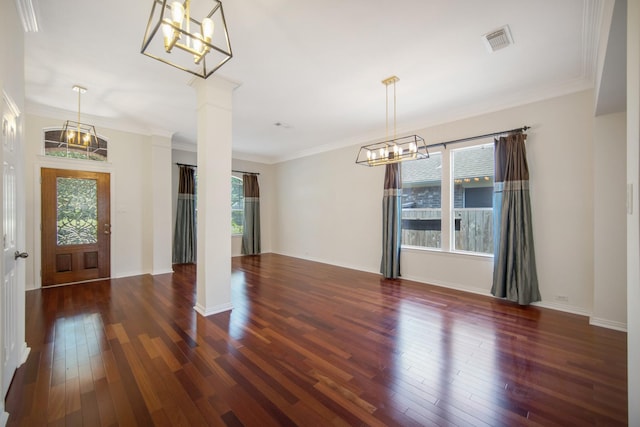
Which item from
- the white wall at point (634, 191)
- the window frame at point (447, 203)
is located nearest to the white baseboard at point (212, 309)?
the white wall at point (634, 191)

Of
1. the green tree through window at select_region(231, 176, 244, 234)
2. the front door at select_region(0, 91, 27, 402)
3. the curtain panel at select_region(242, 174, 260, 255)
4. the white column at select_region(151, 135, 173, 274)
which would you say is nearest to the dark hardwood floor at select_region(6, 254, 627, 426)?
the front door at select_region(0, 91, 27, 402)

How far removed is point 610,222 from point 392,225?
289 cm

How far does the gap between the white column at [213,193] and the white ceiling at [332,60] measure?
37 cm

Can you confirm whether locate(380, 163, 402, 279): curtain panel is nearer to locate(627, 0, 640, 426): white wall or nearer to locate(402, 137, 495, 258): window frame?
locate(402, 137, 495, 258): window frame

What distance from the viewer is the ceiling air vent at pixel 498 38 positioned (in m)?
2.46

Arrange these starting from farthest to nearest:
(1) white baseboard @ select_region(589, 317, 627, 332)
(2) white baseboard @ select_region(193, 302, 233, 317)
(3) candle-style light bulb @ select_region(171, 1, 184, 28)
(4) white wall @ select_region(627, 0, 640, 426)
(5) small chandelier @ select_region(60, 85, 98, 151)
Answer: (5) small chandelier @ select_region(60, 85, 98, 151)
(2) white baseboard @ select_region(193, 302, 233, 317)
(1) white baseboard @ select_region(589, 317, 627, 332)
(3) candle-style light bulb @ select_region(171, 1, 184, 28)
(4) white wall @ select_region(627, 0, 640, 426)

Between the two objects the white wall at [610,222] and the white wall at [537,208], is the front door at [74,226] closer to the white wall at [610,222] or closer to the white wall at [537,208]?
the white wall at [537,208]

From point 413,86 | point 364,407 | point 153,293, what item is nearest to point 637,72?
point 364,407

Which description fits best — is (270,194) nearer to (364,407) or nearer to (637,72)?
(364,407)

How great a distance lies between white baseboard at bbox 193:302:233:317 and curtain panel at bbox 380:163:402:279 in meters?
3.06

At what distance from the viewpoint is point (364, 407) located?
1779 mm

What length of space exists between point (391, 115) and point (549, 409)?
4.28 m

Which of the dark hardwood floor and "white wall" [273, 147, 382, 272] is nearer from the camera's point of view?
the dark hardwood floor

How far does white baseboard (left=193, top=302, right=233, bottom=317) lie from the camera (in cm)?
338
